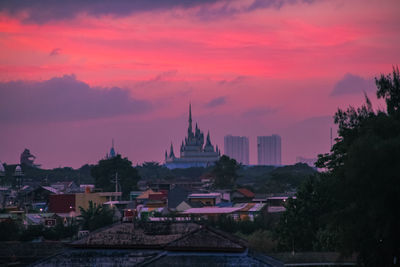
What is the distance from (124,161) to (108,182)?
4079mm

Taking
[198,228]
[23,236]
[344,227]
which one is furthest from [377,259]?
[23,236]

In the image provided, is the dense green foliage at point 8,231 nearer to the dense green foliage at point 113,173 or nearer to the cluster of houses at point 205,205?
the cluster of houses at point 205,205

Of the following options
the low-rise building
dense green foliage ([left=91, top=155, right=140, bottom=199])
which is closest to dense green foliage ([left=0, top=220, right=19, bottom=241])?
the low-rise building

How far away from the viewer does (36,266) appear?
88.8 ft

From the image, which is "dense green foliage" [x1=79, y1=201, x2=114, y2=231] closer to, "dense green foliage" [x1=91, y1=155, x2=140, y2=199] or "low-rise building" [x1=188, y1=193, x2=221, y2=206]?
"low-rise building" [x1=188, y1=193, x2=221, y2=206]

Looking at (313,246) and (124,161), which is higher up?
(124,161)

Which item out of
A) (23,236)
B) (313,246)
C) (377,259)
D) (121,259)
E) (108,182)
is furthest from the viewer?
(108,182)

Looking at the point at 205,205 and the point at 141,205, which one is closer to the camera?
the point at 141,205

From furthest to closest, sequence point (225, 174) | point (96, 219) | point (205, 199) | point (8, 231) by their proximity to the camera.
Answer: point (225, 174) → point (205, 199) → point (96, 219) → point (8, 231)

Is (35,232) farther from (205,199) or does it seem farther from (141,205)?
(205,199)

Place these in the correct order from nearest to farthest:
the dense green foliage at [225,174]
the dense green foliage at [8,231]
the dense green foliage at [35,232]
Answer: the dense green foliage at [35,232] < the dense green foliage at [8,231] < the dense green foliage at [225,174]

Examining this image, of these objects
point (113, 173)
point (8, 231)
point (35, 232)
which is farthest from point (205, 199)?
point (35, 232)

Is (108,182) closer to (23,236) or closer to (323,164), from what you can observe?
(23,236)

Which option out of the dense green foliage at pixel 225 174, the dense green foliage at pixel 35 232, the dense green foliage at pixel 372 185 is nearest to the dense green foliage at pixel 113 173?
the dense green foliage at pixel 225 174
